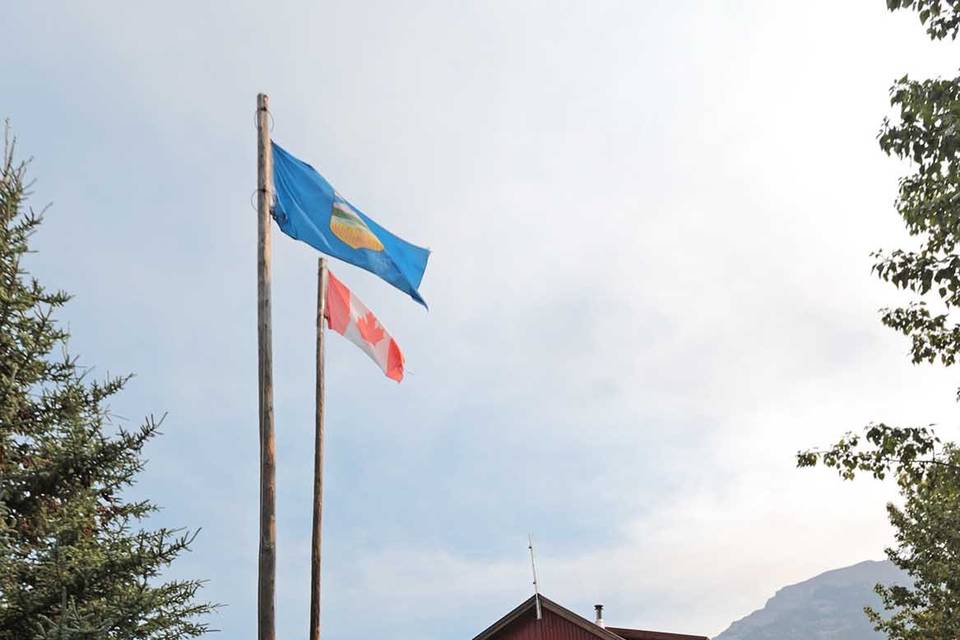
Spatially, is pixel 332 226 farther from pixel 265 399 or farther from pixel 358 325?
pixel 265 399

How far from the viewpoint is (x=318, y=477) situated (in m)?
12.4

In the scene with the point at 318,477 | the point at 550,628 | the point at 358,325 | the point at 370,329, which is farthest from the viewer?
the point at 550,628

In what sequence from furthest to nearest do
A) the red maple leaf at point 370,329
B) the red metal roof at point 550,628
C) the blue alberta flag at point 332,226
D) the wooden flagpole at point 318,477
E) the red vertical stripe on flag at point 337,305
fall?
the red metal roof at point 550,628 → the red maple leaf at point 370,329 → the red vertical stripe on flag at point 337,305 → the wooden flagpole at point 318,477 → the blue alberta flag at point 332,226

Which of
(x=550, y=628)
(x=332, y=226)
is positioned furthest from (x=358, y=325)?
(x=550, y=628)

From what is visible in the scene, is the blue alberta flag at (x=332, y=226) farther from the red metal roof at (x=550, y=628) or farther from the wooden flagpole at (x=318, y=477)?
the red metal roof at (x=550, y=628)

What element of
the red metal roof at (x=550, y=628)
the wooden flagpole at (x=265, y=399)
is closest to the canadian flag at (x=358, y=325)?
the wooden flagpole at (x=265, y=399)

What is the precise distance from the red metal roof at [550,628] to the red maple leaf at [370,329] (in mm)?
16674

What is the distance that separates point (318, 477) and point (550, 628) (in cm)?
1783

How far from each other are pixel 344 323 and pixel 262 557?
4.89 m

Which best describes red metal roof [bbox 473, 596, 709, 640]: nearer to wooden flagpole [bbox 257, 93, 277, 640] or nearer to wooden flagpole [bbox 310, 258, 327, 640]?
wooden flagpole [bbox 310, 258, 327, 640]

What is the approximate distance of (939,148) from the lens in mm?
14555

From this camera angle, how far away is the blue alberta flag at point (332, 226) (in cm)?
1109

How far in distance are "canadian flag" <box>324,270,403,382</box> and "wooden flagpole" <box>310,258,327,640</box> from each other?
28cm

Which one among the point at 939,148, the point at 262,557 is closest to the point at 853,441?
the point at 939,148
